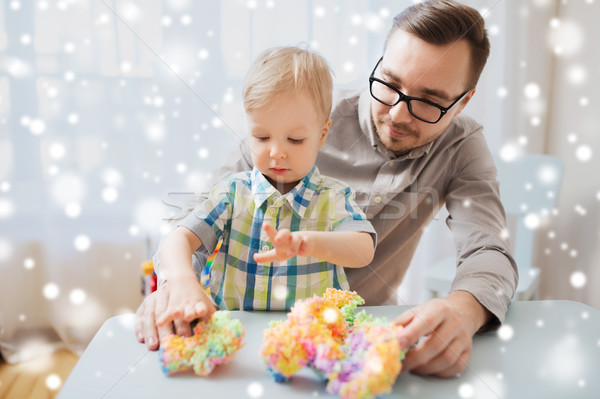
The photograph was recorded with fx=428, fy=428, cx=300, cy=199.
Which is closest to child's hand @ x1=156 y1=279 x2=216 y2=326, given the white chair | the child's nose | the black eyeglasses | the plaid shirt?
the plaid shirt

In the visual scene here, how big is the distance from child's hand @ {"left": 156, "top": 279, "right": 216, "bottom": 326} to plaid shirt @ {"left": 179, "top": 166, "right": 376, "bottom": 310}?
109 millimetres

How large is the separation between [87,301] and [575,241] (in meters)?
1.81

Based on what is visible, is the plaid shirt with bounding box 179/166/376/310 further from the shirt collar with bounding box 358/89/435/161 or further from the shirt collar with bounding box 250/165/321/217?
the shirt collar with bounding box 358/89/435/161

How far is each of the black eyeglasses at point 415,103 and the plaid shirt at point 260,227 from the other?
0.32 m

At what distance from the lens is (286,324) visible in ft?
1.68

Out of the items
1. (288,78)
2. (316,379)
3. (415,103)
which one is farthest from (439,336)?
(415,103)

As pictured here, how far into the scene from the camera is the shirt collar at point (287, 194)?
695mm

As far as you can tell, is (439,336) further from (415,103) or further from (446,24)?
(446,24)

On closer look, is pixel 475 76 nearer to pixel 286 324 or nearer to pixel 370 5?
pixel 370 5

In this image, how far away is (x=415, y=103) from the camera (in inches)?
36.7

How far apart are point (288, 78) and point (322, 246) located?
26 cm

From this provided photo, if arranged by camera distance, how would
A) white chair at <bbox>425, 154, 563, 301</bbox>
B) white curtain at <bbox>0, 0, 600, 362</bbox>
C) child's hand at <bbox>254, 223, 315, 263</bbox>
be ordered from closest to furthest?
child's hand at <bbox>254, 223, 315, 263</bbox> < white curtain at <bbox>0, 0, 600, 362</bbox> < white chair at <bbox>425, 154, 563, 301</bbox>

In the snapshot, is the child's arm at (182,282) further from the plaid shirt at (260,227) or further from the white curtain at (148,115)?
the white curtain at (148,115)

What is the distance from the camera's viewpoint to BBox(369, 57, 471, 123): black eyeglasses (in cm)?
91
